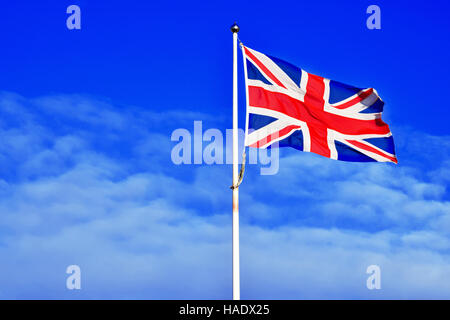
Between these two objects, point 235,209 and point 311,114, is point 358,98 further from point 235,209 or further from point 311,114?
point 235,209

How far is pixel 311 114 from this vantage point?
2420cm

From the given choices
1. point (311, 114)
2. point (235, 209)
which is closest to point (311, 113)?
point (311, 114)

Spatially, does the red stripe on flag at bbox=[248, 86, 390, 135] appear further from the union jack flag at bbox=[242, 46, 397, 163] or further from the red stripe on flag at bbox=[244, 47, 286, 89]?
the red stripe on flag at bbox=[244, 47, 286, 89]

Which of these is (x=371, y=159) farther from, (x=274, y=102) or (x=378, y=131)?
(x=274, y=102)

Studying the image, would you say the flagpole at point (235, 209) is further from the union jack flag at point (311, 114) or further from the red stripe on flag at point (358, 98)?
the red stripe on flag at point (358, 98)

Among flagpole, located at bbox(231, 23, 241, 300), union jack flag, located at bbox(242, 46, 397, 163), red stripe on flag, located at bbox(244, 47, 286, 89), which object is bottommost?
flagpole, located at bbox(231, 23, 241, 300)

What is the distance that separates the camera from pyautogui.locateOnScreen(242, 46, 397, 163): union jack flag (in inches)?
896

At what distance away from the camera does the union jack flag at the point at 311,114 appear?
22.8 meters

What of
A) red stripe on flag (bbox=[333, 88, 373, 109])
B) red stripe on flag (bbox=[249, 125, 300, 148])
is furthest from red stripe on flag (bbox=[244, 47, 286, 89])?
red stripe on flag (bbox=[333, 88, 373, 109])

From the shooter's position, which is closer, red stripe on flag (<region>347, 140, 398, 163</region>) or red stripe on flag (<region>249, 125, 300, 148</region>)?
red stripe on flag (<region>249, 125, 300, 148</region>)
